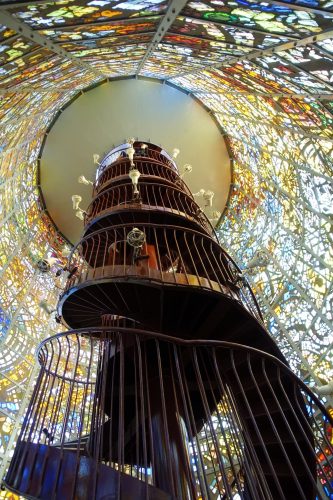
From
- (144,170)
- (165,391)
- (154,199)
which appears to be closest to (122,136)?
(144,170)

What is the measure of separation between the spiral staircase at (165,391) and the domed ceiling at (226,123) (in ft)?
7.41

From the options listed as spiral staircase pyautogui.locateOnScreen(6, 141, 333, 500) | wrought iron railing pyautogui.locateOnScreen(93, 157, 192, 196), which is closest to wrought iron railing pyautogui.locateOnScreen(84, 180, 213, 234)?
spiral staircase pyautogui.locateOnScreen(6, 141, 333, 500)

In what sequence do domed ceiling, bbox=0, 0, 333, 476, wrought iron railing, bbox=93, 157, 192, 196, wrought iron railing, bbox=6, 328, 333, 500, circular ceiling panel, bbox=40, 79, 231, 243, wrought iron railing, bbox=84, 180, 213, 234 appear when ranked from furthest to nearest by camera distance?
circular ceiling panel, bbox=40, 79, 231, 243, wrought iron railing, bbox=93, 157, 192, 196, wrought iron railing, bbox=84, 180, 213, 234, domed ceiling, bbox=0, 0, 333, 476, wrought iron railing, bbox=6, 328, 333, 500

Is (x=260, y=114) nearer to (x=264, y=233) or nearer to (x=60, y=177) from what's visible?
(x=264, y=233)

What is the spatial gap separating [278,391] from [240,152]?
8375 mm

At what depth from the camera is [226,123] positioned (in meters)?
11.3

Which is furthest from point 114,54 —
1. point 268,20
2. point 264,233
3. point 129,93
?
point 264,233

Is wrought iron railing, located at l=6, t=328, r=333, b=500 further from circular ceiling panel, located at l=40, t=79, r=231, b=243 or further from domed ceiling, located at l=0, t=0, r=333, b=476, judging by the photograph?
circular ceiling panel, located at l=40, t=79, r=231, b=243

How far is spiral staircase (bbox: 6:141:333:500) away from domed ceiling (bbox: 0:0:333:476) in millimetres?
2258

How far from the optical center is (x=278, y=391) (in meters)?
4.36

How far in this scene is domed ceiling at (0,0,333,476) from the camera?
4172 millimetres

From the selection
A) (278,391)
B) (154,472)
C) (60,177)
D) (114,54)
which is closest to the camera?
(154,472)

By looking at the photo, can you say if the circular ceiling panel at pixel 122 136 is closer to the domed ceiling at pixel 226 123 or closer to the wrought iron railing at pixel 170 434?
the domed ceiling at pixel 226 123

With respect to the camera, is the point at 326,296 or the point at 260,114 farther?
the point at 260,114
